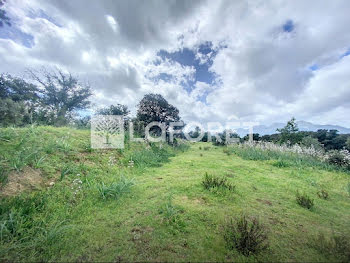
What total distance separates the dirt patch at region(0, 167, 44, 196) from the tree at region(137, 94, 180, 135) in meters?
10.0

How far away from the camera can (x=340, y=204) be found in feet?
11.5

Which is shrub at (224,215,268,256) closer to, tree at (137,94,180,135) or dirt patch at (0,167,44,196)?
dirt patch at (0,167,44,196)

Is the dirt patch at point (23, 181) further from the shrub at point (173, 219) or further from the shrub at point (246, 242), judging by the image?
the shrub at point (246, 242)


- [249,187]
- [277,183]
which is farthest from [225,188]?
[277,183]

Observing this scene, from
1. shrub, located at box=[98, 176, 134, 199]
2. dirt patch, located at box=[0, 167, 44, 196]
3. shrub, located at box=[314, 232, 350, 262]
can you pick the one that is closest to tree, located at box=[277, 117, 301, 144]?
shrub, located at box=[314, 232, 350, 262]

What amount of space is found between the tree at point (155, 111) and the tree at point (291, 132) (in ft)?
54.8

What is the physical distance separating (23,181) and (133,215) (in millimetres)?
2421

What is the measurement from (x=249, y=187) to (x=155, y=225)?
3242mm

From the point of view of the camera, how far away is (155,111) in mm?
13781

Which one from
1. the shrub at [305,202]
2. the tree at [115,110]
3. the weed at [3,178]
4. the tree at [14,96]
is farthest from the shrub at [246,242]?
the tree at [14,96]

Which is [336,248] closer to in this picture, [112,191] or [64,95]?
[112,191]

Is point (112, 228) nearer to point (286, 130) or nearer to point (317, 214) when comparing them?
point (317, 214)

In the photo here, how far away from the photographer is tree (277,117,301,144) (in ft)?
60.5

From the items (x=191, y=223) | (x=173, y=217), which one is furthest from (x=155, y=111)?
(x=191, y=223)
